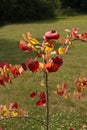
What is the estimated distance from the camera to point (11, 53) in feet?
48.4

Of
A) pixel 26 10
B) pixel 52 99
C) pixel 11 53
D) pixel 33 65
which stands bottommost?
pixel 26 10

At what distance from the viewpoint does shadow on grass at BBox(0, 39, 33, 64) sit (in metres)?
13.0

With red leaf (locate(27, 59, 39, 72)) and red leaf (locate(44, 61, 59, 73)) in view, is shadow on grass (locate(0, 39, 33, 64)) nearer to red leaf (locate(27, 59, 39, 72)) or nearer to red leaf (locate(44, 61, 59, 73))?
red leaf (locate(27, 59, 39, 72))

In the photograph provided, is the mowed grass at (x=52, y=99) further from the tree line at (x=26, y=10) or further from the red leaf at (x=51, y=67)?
the tree line at (x=26, y=10)

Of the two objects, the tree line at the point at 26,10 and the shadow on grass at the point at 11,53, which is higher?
the shadow on grass at the point at 11,53

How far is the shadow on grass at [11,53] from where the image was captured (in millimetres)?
13023

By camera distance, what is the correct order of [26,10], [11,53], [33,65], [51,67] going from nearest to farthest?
[51,67] → [33,65] → [11,53] → [26,10]

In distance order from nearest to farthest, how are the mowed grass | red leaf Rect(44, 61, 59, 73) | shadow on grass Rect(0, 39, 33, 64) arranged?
1. red leaf Rect(44, 61, 59, 73)
2. the mowed grass
3. shadow on grass Rect(0, 39, 33, 64)

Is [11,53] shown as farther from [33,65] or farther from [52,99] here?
[33,65]

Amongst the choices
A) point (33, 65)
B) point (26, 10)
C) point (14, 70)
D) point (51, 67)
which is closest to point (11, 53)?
point (14, 70)

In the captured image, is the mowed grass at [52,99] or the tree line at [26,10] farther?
the tree line at [26,10]

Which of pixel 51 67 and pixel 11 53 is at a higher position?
pixel 51 67

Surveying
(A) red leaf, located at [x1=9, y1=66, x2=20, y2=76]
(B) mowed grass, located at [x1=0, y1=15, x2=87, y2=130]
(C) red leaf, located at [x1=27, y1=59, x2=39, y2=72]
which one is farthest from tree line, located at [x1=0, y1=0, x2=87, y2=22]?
(C) red leaf, located at [x1=27, y1=59, x2=39, y2=72]

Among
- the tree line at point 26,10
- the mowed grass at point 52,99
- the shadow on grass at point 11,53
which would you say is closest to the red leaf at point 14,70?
the mowed grass at point 52,99
